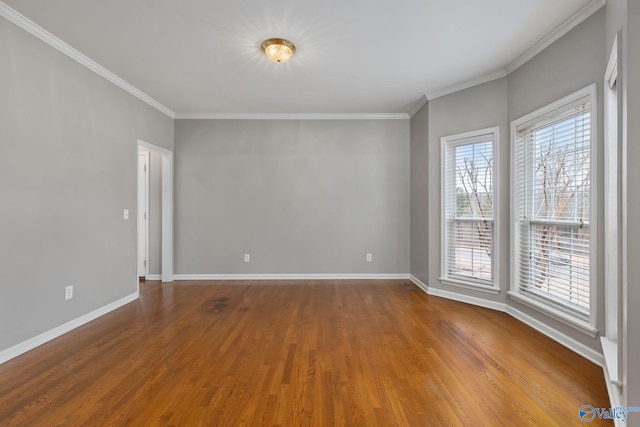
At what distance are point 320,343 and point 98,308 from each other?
2.60 metres

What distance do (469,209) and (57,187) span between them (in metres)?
4.57

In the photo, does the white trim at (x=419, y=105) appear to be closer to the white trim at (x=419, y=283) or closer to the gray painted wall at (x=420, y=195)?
the gray painted wall at (x=420, y=195)

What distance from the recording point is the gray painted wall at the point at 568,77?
2250mm

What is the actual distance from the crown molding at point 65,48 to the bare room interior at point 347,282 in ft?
0.06

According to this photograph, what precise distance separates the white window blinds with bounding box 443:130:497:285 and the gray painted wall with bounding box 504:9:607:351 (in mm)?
495

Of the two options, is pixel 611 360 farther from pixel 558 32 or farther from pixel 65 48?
pixel 65 48

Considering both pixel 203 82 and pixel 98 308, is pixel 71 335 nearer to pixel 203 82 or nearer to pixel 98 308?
pixel 98 308

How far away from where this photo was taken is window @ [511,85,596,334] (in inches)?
94.3

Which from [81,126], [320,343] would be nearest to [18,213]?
[81,126]

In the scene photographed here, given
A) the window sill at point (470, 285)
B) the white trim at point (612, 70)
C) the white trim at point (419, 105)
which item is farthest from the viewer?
the white trim at point (419, 105)

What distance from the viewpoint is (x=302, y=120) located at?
16.2 ft

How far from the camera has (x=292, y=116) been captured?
4910 millimetres

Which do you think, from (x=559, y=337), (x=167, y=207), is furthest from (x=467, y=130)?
(x=167, y=207)

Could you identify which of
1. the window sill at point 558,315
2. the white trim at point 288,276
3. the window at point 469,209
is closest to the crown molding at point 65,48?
the white trim at point 288,276
